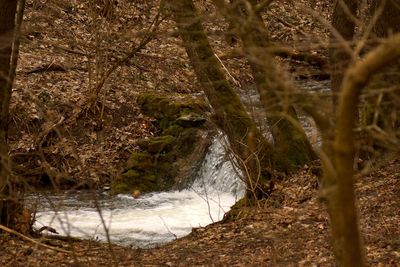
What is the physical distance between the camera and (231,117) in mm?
9820

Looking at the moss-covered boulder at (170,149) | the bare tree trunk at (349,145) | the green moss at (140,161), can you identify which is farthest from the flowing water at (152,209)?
the bare tree trunk at (349,145)

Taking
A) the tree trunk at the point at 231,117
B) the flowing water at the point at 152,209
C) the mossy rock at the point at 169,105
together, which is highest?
the mossy rock at the point at 169,105

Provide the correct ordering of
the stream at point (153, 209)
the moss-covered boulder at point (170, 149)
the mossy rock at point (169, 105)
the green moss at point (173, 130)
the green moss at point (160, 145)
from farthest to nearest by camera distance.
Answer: the mossy rock at point (169, 105) < the green moss at point (173, 130) < the green moss at point (160, 145) < the moss-covered boulder at point (170, 149) < the stream at point (153, 209)

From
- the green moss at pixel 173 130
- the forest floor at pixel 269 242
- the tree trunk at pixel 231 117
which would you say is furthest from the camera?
the green moss at pixel 173 130

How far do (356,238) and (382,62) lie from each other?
91 cm

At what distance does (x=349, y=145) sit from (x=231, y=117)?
6.49 metres

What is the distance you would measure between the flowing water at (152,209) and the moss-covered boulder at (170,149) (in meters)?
0.23

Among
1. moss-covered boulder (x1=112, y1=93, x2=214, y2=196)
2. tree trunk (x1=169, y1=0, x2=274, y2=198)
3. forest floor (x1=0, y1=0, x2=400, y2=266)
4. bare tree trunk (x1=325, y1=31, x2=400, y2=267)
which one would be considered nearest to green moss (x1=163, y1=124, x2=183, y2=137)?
moss-covered boulder (x1=112, y1=93, x2=214, y2=196)

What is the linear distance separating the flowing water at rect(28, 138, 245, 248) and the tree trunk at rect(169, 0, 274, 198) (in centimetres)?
67

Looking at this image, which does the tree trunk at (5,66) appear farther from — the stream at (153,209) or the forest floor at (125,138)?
the stream at (153,209)

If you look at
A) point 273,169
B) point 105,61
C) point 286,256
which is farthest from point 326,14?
point 286,256

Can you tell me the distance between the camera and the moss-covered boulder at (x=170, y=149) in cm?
1247

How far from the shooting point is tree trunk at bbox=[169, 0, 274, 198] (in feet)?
30.2

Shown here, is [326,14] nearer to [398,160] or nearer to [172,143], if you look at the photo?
[172,143]
